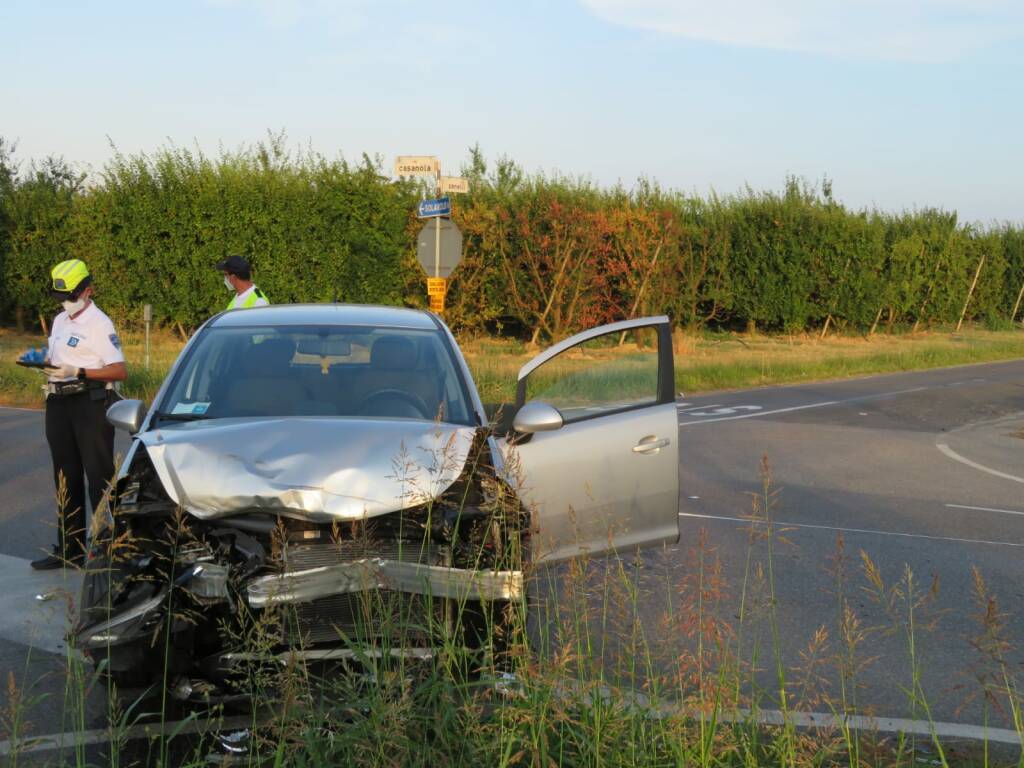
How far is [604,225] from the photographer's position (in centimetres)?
3106

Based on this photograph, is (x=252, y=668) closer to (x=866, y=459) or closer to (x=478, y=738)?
(x=478, y=738)

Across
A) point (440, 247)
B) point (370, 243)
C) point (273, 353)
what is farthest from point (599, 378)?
point (370, 243)

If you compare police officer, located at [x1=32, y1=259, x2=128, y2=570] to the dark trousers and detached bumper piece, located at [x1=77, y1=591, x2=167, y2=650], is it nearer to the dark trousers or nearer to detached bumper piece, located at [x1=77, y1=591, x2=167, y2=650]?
the dark trousers

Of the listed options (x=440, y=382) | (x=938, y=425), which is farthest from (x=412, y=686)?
(x=938, y=425)

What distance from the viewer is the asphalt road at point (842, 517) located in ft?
19.8

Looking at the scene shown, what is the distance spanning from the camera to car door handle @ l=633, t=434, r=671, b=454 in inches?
259

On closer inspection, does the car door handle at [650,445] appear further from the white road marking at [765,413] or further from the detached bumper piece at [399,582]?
the white road marking at [765,413]

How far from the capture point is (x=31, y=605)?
671 cm

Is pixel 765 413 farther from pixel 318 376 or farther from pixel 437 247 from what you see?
pixel 318 376

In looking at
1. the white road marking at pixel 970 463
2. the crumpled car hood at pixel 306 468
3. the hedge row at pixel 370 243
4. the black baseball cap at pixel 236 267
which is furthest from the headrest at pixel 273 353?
the hedge row at pixel 370 243

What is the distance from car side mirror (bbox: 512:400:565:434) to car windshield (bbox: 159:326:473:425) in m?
0.26

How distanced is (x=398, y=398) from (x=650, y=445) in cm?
143

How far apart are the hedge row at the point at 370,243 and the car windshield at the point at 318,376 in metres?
22.6

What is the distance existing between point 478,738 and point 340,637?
91 cm
